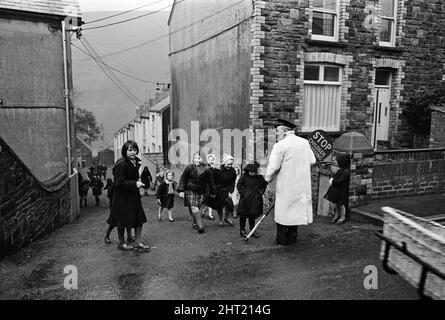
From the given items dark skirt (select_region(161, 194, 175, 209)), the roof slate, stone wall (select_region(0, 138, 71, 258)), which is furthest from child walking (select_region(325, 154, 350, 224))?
the roof slate

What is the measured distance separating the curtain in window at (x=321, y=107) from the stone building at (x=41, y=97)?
7492 mm

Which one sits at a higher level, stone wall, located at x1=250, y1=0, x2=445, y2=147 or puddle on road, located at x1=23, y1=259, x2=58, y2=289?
stone wall, located at x1=250, y1=0, x2=445, y2=147

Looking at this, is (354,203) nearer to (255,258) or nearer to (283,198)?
(283,198)

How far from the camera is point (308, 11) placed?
459 inches

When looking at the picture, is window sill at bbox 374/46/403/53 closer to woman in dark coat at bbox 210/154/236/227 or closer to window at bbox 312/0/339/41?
window at bbox 312/0/339/41

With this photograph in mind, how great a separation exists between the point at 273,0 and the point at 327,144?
5061 mm

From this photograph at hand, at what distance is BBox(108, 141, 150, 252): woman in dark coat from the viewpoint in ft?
20.6

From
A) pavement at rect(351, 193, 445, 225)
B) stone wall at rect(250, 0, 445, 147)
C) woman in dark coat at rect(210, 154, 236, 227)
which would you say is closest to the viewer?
pavement at rect(351, 193, 445, 225)

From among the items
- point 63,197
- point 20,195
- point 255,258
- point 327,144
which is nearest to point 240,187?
point 255,258

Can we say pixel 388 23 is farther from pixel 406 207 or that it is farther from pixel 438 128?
pixel 406 207

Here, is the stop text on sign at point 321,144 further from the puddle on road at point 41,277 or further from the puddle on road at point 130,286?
the puddle on road at point 41,277

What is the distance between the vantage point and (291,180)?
6582 millimetres

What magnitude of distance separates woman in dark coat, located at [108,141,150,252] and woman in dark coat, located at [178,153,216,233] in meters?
1.72

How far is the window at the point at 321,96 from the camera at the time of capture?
40.0 feet
